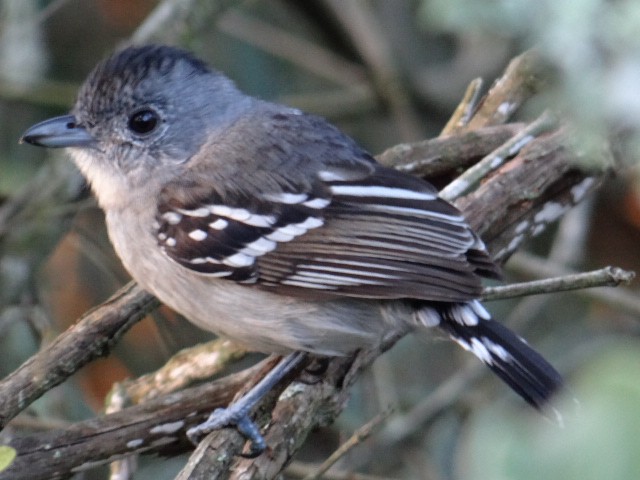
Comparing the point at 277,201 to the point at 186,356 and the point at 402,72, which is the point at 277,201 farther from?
the point at 402,72

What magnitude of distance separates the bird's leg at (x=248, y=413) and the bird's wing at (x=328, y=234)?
0.30m

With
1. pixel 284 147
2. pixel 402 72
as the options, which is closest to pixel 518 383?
pixel 284 147

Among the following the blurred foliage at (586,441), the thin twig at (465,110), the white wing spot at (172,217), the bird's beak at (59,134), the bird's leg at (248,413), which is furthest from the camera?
the thin twig at (465,110)

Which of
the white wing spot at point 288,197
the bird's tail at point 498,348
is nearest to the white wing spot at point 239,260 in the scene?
the white wing spot at point 288,197

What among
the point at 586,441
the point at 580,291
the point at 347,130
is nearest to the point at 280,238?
the point at 580,291

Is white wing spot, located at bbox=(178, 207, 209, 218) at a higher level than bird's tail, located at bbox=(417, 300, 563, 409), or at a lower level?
higher

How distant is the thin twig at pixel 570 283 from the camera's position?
2.91m

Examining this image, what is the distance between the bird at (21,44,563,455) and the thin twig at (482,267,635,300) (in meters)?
0.07

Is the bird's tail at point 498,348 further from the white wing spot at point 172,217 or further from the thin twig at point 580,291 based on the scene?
the thin twig at point 580,291

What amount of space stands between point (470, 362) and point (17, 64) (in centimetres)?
276

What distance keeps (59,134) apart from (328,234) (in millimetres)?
1189

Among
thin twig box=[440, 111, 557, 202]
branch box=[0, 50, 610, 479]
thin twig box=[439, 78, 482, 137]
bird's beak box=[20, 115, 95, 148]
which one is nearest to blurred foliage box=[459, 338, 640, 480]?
branch box=[0, 50, 610, 479]

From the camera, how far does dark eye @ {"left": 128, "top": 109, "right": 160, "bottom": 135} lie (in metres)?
3.73

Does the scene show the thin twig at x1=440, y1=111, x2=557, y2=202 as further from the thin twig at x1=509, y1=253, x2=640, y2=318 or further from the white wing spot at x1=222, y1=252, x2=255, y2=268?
the thin twig at x1=509, y1=253, x2=640, y2=318
